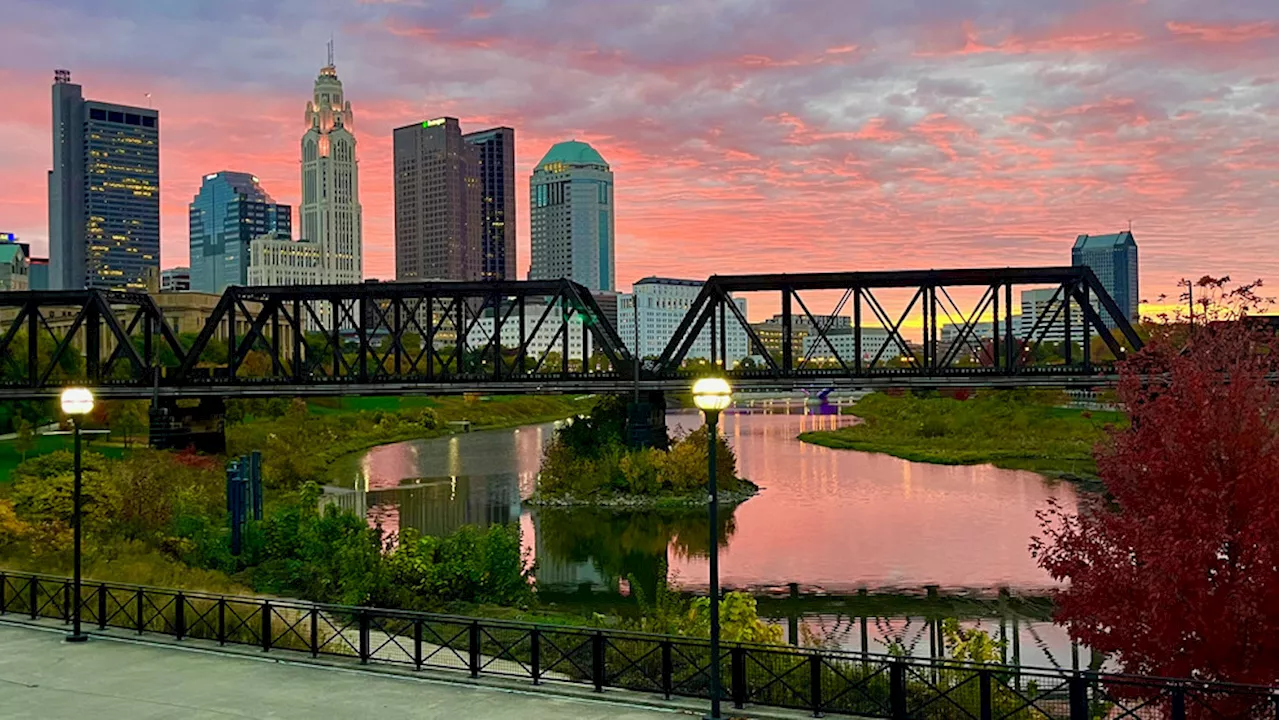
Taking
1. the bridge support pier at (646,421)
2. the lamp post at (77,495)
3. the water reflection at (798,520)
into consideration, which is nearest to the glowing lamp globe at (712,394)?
the lamp post at (77,495)

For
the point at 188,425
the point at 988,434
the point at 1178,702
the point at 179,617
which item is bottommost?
the point at 988,434

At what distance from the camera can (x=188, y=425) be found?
6731cm

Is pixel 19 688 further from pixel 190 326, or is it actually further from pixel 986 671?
pixel 190 326

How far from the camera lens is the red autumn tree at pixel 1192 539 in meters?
17.4

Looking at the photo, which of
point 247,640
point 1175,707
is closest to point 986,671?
point 1175,707

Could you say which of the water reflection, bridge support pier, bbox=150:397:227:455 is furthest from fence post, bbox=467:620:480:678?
bridge support pier, bbox=150:397:227:455

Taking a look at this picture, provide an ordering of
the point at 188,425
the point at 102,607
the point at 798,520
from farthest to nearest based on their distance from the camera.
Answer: the point at 188,425 < the point at 798,520 < the point at 102,607

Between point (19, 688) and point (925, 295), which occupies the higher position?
point (925, 295)

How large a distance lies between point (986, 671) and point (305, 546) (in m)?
27.4

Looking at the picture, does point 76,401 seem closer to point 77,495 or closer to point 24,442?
point 77,495

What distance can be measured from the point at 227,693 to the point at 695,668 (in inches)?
326

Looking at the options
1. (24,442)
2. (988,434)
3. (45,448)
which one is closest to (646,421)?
(24,442)

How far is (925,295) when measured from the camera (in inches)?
2270

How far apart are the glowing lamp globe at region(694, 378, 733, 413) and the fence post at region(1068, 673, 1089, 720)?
21.0 ft
